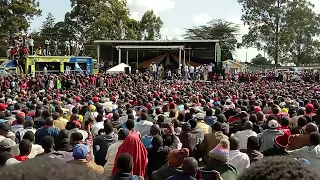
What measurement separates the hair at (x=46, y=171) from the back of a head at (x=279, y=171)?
1.99ft

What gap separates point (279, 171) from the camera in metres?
1.66

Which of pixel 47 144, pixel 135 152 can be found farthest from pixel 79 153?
pixel 135 152

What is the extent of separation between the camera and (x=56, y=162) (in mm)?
1477

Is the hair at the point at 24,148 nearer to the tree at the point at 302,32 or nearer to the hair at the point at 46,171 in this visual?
the hair at the point at 46,171

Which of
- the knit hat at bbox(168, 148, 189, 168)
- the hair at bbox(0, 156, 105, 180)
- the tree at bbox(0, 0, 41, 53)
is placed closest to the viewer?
the hair at bbox(0, 156, 105, 180)

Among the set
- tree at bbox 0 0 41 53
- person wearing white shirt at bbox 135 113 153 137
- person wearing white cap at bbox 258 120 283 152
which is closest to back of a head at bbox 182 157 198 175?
person wearing white cap at bbox 258 120 283 152

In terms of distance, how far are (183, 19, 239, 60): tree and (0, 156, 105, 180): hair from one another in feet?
170

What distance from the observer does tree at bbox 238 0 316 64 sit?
158 feet

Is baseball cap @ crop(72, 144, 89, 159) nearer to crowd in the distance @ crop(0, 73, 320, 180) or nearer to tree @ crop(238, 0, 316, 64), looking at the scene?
crowd in the distance @ crop(0, 73, 320, 180)

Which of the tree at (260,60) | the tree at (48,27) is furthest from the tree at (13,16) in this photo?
the tree at (260,60)

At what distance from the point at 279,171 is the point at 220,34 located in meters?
57.4

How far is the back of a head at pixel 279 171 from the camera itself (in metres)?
1.64

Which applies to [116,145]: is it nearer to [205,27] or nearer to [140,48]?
[140,48]

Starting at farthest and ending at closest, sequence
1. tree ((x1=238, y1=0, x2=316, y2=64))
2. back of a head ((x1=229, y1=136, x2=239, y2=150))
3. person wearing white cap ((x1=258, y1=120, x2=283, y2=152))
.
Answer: tree ((x1=238, y1=0, x2=316, y2=64)) < person wearing white cap ((x1=258, y1=120, x2=283, y2=152)) < back of a head ((x1=229, y1=136, x2=239, y2=150))
